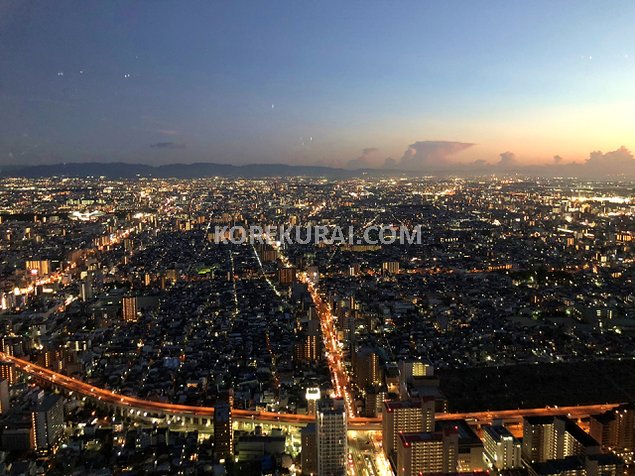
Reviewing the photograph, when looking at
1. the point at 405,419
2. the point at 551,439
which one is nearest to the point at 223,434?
the point at 405,419

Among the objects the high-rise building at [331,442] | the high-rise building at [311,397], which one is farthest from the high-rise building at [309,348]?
the high-rise building at [331,442]

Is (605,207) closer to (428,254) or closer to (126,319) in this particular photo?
(428,254)

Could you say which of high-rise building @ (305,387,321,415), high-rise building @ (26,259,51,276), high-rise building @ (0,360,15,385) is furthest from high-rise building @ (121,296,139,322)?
high-rise building @ (305,387,321,415)

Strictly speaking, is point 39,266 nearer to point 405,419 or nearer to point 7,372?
point 7,372

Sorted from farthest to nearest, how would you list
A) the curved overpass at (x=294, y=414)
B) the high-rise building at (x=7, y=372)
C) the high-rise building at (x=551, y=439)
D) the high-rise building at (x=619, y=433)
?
the high-rise building at (x=7, y=372) → the curved overpass at (x=294, y=414) → the high-rise building at (x=619, y=433) → the high-rise building at (x=551, y=439)

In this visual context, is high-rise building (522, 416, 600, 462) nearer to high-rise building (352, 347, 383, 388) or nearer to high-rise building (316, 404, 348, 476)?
high-rise building (316, 404, 348, 476)

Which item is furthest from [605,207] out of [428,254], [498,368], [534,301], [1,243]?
[1,243]

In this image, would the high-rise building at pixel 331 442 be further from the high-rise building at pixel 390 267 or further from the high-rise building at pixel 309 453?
the high-rise building at pixel 390 267
